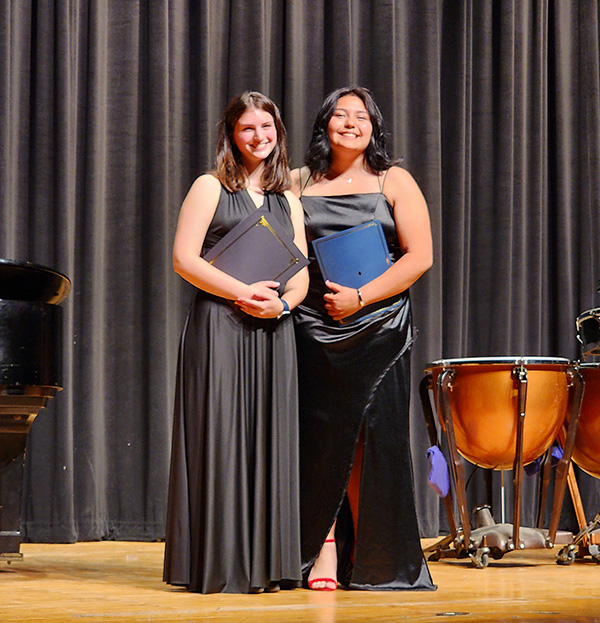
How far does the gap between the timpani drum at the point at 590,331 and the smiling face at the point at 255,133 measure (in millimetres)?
1326

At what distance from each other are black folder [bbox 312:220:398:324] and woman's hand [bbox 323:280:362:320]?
0.04m

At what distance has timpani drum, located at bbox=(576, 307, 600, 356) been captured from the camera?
3.20 meters

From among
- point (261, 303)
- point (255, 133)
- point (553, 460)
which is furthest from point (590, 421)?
point (255, 133)

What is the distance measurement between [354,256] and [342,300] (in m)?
0.13

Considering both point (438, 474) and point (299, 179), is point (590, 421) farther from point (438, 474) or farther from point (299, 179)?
point (299, 179)

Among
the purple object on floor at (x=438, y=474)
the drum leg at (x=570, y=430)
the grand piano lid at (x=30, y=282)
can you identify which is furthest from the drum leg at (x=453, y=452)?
the grand piano lid at (x=30, y=282)

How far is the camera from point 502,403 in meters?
3.19

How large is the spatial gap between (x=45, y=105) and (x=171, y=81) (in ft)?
1.83

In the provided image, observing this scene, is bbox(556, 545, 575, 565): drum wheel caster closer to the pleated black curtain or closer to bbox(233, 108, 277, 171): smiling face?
the pleated black curtain

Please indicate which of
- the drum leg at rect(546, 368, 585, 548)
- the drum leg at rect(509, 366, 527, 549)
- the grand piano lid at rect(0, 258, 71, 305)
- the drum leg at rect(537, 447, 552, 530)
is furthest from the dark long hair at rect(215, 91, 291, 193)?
the drum leg at rect(537, 447, 552, 530)

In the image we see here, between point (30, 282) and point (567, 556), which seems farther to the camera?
point (567, 556)

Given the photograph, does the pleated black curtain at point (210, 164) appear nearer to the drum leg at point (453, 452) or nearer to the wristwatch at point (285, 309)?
the drum leg at point (453, 452)

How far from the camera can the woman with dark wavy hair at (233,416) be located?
2369 mm

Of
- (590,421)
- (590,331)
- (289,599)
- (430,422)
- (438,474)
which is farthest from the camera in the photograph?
(430,422)
